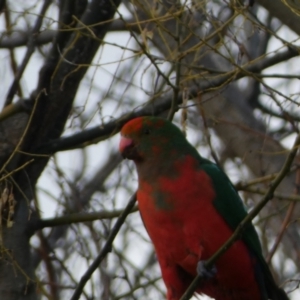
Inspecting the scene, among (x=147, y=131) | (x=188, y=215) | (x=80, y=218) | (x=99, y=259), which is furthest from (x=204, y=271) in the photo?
(x=147, y=131)

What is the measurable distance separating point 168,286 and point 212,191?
0.55 m

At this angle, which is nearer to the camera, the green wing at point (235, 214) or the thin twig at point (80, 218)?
the thin twig at point (80, 218)

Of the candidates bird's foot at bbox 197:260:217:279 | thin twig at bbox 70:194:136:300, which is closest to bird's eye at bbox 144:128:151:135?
thin twig at bbox 70:194:136:300

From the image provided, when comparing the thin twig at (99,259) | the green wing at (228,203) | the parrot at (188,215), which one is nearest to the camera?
the thin twig at (99,259)

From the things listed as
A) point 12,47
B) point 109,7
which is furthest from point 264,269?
point 12,47

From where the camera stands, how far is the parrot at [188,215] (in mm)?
3434

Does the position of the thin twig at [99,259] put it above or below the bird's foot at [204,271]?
above

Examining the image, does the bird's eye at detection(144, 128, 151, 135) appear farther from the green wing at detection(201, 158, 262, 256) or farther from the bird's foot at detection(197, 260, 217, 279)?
the bird's foot at detection(197, 260, 217, 279)

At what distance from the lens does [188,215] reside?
342 cm

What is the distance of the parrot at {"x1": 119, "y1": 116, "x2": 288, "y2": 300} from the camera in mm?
3434

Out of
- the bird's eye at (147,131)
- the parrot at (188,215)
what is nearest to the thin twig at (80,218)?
the parrot at (188,215)

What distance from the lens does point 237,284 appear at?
3689mm

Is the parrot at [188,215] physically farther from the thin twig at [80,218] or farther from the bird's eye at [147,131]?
the thin twig at [80,218]

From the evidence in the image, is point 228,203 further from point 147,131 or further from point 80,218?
point 80,218
